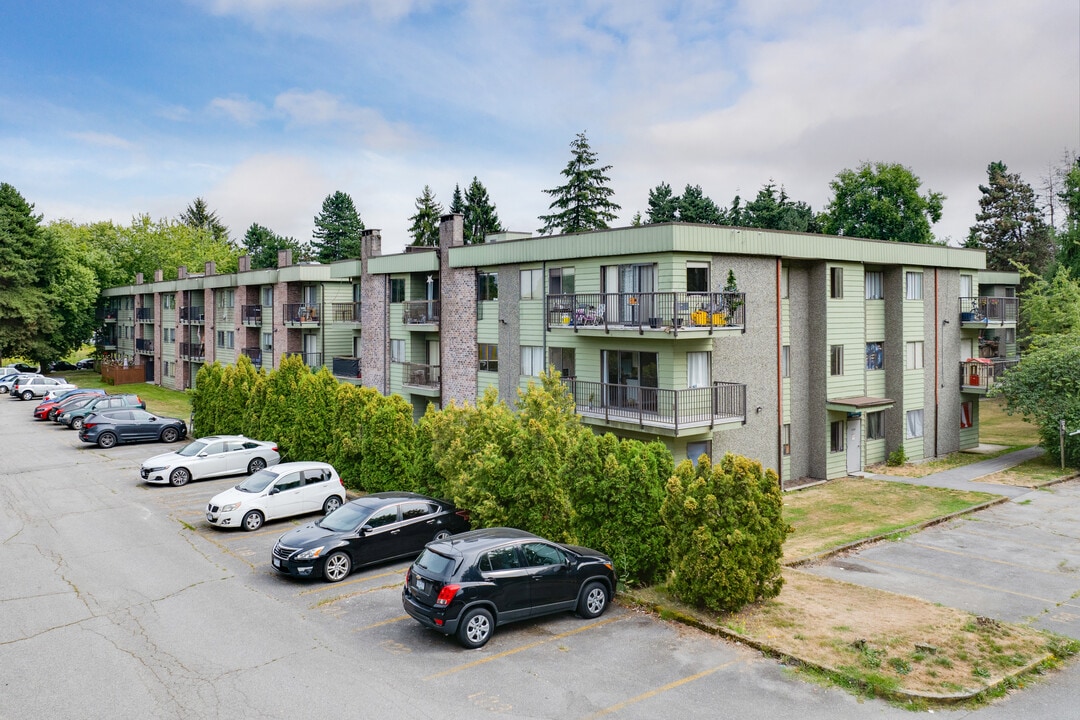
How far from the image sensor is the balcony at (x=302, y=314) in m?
44.5

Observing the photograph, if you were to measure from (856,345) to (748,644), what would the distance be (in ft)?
66.8

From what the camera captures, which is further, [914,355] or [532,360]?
[914,355]

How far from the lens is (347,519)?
56.7 ft

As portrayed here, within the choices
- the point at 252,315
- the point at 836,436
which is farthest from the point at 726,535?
the point at 252,315

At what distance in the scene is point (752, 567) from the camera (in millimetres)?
14125

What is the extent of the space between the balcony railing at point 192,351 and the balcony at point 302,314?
15182mm

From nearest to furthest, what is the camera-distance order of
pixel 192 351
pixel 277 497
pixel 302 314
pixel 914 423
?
pixel 277 497, pixel 914 423, pixel 302 314, pixel 192 351

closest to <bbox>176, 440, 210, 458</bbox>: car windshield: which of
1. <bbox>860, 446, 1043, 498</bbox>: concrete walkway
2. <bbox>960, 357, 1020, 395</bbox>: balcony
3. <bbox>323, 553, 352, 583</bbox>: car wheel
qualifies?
<bbox>323, 553, 352, 583</bbox>: car wheel

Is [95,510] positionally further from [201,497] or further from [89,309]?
[89,309]

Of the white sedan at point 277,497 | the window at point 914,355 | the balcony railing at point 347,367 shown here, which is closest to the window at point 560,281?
the white sedan at point 277,497

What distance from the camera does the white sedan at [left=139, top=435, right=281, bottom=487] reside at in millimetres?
26516

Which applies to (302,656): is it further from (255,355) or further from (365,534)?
(255,355)

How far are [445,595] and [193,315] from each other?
53.8 meters

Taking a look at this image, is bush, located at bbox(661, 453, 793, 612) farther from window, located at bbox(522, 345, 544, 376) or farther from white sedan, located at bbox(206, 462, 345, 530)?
window, located at bbox(522, 345, 544, 376)
